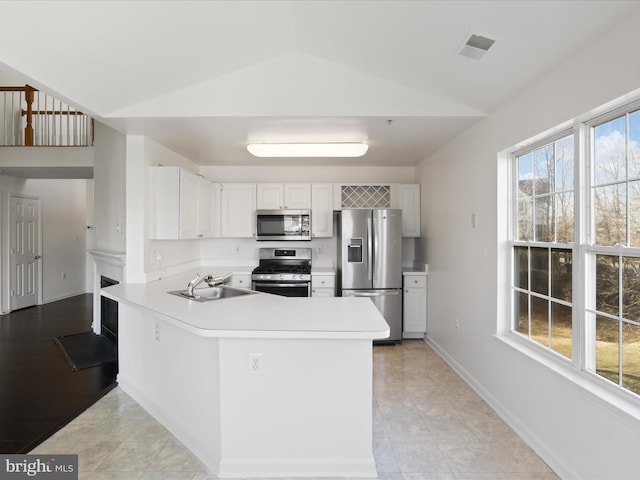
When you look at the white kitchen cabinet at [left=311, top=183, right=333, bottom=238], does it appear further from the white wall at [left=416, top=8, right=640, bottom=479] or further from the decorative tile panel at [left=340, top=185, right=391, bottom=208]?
the white wall at [left=416, top=8, right=640, bottom=479]

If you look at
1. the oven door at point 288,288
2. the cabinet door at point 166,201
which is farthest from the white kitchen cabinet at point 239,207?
the cabinet door at point 166,201

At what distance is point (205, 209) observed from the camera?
444 centimetres

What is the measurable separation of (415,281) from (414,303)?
0.92 ft

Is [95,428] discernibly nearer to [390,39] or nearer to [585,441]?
[585,441]

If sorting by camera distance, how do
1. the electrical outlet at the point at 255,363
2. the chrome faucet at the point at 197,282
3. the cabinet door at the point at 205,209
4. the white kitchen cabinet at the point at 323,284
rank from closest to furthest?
1. the electrical outlet at the point at 255,363
2. the chrome faucet at the point at 197,282
3. the cabinet door at the point at 205,209
4. the white kitchen cabinet at the point at 323,284

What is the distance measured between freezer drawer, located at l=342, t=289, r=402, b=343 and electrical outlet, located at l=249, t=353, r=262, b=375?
A: 2556 millimetres

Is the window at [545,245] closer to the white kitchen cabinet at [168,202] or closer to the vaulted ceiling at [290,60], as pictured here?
the vaulted ceiling at [290,60]

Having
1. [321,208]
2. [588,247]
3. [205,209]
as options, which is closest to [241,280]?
[205,209]

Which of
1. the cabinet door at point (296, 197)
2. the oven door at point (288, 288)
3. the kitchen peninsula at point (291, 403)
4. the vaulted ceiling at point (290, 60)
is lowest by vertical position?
the kitchen peninsula at point (291, 403)

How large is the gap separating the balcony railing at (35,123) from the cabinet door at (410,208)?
4735mm

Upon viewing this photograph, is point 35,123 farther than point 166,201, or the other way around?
point 35,123

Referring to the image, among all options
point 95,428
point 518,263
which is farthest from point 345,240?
point 95,428

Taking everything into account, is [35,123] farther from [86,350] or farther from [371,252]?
[371,252]

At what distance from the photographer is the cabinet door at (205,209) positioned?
421cm
